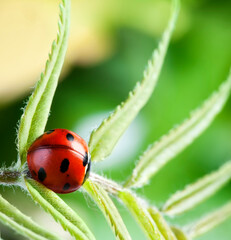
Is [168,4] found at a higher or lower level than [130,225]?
higher

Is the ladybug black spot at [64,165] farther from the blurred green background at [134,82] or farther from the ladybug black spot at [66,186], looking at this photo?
the blurred green background at [134,82]

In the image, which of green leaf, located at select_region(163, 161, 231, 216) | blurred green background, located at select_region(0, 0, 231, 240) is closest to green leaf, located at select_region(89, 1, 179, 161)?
green leaf, located at select_region(163, 161, 231, 216)

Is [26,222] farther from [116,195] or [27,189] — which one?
[116,195]

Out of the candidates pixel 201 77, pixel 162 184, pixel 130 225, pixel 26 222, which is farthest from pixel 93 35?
pixel 26 222

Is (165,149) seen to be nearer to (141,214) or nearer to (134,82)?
(141,214)

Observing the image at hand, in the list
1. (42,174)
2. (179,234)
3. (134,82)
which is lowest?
(179,234)

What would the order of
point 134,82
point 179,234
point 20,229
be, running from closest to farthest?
point 20,229
point 179,234
point 134,82

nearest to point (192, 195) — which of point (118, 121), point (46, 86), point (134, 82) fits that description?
point (118, 121)

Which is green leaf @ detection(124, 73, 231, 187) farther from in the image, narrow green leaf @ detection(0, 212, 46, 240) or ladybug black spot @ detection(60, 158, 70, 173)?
narrow green leaf @ detection(0, 212, 46, 240)

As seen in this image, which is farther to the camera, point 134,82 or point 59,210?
point 134,82
